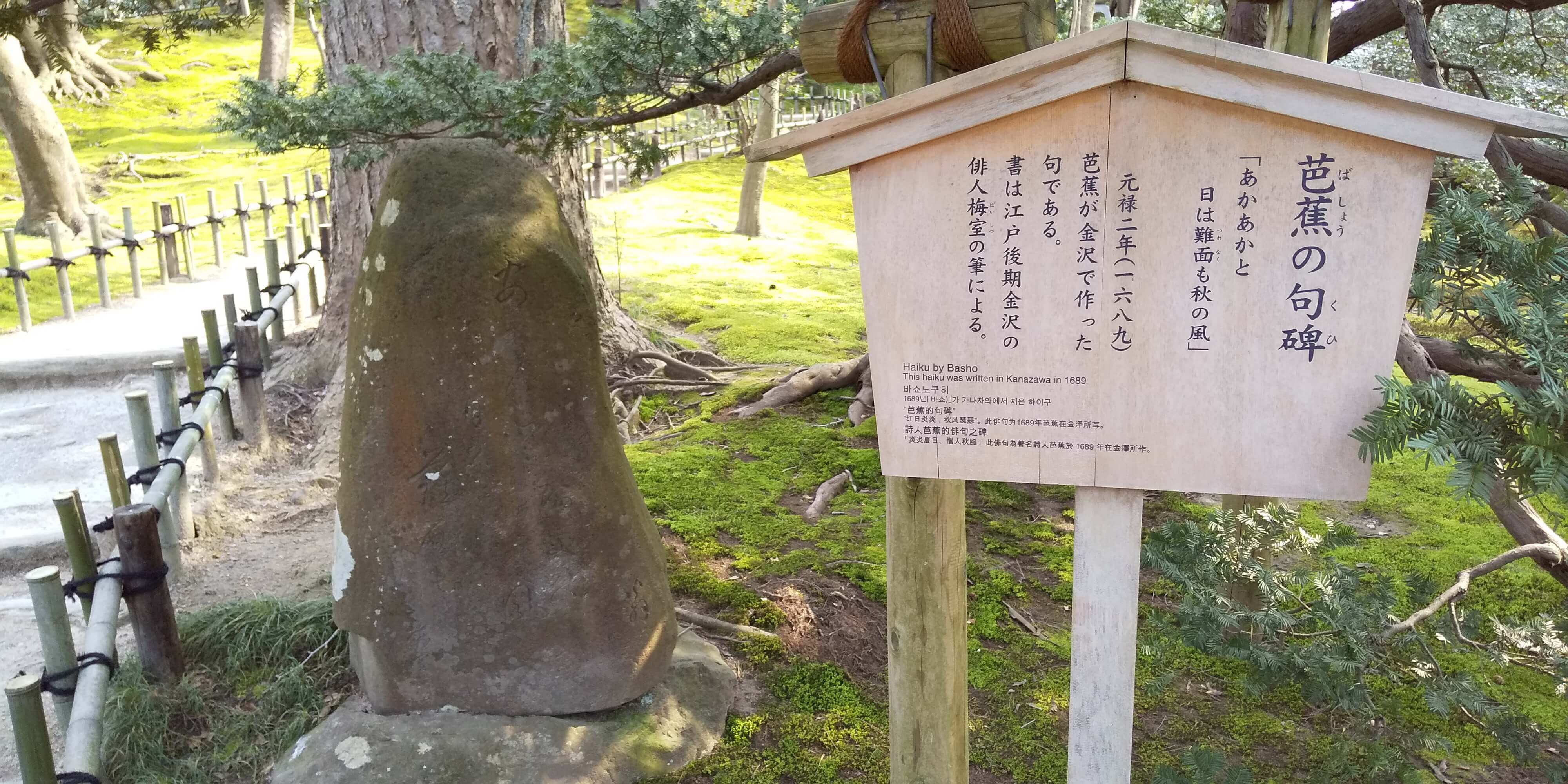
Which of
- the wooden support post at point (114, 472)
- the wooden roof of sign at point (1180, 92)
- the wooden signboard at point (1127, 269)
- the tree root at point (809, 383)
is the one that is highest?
the wooden roof of sign at point (1180, 92)

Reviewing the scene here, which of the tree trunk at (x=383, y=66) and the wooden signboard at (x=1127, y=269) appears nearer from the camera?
the wooden signboard at (x=1127, y=269)

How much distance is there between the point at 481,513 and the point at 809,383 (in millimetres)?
3981

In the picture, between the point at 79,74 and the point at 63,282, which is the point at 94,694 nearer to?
the point at 63,282

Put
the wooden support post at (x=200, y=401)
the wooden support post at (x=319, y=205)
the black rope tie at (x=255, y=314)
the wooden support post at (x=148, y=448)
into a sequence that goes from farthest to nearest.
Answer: the wooden support post at (x=319, y=205), the black rope tie at (x=255, y=314), the wooden support post at (x=200, y=401), the wooden support post at (x=148, y=448)

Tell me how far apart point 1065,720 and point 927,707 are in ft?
3.72

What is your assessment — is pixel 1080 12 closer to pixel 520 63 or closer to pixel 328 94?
pixel 520 63

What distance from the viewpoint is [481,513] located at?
10.6 feet

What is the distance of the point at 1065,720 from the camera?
145 inches

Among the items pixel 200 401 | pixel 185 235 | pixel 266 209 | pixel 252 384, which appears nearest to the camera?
pixel 200 401

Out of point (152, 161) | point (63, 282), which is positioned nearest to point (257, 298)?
point (63, 282)

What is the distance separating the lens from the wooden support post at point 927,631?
2.69m

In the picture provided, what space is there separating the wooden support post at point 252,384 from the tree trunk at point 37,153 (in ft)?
24.8

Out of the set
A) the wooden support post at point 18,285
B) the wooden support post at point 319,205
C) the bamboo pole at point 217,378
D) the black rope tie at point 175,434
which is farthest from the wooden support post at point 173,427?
the wooden support post at point 319,205

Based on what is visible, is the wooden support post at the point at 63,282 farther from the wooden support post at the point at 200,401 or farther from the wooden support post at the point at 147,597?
the wooden support post at the point at 147,597
